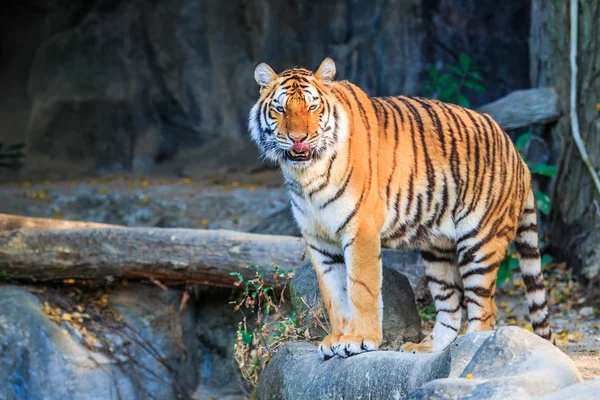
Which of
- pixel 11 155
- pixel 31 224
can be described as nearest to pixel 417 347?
pixel 31 224

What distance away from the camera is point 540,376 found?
271cm

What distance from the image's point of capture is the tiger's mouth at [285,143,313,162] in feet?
12.6

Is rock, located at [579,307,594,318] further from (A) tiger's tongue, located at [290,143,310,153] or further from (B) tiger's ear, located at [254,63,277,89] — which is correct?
(B) tiger's ear, located at [254,63,277,89]

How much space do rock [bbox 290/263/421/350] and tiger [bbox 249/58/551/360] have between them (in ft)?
0.74

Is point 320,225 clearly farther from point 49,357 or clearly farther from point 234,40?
point 234,40

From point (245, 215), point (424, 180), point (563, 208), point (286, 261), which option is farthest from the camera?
point (245, 215)

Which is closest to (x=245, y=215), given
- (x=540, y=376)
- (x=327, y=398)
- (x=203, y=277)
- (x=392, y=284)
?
(x=203, y=277)

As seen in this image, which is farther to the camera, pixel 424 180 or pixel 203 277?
pixel 203 277

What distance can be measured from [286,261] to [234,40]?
18.8 feet

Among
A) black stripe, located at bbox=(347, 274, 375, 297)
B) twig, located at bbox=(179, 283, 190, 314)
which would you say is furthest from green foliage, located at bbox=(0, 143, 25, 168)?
black stripe, located at bbox=(347, 274, 375, 297)

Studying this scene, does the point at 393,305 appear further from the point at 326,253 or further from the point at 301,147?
the point at 301,147

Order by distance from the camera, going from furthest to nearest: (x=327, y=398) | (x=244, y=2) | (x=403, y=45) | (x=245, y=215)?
(x=244, y=2)
(x=403, y=45)
(x=245, y=215)
(x=327, y=398)

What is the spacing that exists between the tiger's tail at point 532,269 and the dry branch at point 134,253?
116 cm

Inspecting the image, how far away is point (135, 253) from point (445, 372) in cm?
336
